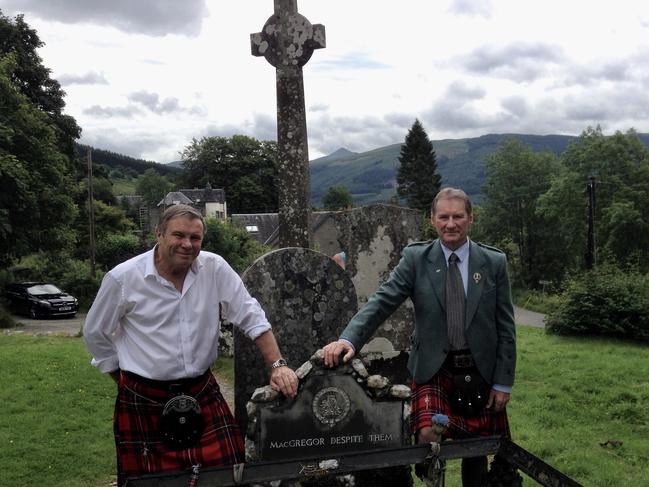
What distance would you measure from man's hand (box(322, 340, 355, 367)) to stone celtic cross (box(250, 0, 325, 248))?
3150 mm

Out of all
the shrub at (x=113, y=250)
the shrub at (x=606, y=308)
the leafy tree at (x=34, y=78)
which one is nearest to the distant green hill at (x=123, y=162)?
the shrub at (x=113, y=250)

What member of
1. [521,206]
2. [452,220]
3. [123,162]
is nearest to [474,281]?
[452,220]

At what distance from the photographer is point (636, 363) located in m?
10.8

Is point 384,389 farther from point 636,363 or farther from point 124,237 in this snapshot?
point 124,237

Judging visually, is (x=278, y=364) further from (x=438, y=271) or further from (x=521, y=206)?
(x=521, y=206)

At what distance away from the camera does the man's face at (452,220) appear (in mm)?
3863

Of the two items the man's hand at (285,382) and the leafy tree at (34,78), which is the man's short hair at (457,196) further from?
the leafy tree at (34,78)

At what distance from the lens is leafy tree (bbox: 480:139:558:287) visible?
2318 inches

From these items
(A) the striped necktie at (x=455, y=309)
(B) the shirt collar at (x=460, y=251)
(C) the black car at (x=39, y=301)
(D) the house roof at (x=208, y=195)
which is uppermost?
(D) the house roof at (x=208, y=195)

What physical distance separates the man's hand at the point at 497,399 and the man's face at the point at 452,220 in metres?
0.95

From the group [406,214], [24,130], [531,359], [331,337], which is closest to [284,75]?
[406,214]

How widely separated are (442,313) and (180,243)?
5.29 ft

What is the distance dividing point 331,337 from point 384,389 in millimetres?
1692

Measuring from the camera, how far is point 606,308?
14906 mm
